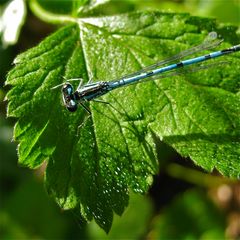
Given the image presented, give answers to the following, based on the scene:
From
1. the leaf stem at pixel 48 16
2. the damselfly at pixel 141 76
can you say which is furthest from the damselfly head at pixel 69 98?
the leaf stem at pixel 48 16

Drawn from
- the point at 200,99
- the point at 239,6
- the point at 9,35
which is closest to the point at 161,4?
the point at 239,6

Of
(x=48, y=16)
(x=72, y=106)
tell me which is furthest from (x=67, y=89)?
(x=48, y=16)

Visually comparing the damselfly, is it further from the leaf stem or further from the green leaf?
the leaf stem

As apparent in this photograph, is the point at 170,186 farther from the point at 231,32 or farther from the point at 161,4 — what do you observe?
the point at 231,32

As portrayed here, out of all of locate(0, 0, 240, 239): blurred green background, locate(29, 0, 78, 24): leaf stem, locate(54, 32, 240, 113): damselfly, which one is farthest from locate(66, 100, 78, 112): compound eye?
locate(0, 0, 240, 239): blurred green background

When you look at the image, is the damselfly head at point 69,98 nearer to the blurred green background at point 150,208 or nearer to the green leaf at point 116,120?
the green leaf at point 116,120

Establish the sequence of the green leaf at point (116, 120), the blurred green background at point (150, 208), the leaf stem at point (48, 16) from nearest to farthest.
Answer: the green leaf at point (116, 120) → the leaf stem at point (48, 16) → the blurred green background at point (150, 208)

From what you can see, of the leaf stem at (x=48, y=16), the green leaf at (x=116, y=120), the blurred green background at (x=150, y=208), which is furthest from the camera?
the blurred green background at (x=150, y=208)
